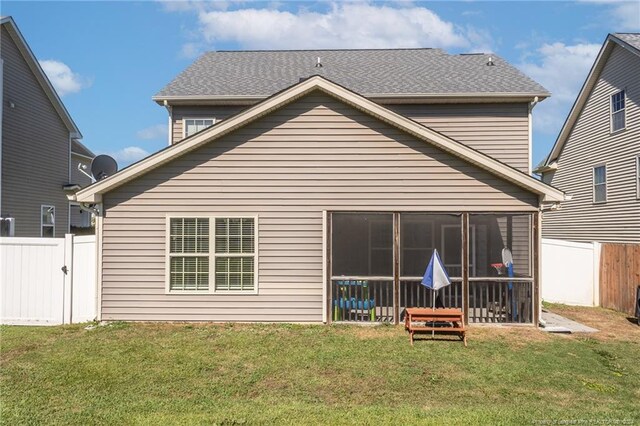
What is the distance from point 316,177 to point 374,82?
6164 millimetres

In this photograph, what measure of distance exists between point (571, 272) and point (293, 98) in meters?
10.6

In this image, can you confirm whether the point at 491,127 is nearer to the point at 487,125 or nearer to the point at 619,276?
the point at 487,125

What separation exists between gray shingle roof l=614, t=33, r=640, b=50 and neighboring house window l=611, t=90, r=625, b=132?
170 cm

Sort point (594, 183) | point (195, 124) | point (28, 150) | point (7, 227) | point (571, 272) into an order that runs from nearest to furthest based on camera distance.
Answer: point (571, 272), point (195, 124), point (7, 227), point (28, 150), point (594, 183)

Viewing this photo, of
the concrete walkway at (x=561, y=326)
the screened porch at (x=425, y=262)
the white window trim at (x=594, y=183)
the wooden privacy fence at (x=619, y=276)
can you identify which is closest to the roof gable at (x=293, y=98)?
the screened porch at (x=425, y=262)

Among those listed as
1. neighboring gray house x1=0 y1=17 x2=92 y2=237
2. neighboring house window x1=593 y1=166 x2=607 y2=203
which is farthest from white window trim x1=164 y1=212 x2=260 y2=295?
neighboring house window x1=593 y1=166 x2=607 y2=203

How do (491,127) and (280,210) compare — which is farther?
(491,127)

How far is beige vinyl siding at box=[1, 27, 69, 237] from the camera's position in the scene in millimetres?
15648

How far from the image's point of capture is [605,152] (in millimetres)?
17016

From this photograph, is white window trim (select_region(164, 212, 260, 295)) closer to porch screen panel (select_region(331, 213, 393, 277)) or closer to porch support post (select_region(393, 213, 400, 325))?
porch support post (select_region(393, 213, 400, 325))

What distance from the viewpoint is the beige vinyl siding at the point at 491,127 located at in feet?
44.5

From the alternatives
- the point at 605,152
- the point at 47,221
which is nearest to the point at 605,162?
the point at 605,152

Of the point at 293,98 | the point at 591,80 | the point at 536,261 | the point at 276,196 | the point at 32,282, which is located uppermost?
the point at 591,80

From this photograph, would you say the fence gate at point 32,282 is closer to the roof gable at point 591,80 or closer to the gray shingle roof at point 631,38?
the roof gable at point 591,80
